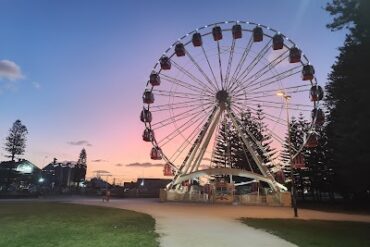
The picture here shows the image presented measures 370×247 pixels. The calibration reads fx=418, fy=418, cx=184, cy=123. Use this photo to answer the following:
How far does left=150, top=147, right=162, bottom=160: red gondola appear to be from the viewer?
42.5 meters

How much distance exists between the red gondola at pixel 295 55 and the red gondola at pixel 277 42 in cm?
106

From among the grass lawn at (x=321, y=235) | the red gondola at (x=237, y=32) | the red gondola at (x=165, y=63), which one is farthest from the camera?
the red gondola at (x=165, y=63)

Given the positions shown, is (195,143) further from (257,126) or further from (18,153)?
(18,153)

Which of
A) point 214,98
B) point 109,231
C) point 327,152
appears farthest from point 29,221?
point 327,152

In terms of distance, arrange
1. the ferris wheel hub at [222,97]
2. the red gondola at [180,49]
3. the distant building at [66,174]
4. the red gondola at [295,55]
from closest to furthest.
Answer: the red gondola at [295,55]
the ferris wheel hub at [222,97]
the red gondola at [180,49]
the distant building at [66,174]

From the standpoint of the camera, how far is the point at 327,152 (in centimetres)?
6106

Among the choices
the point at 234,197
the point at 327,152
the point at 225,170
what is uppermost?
the point at 327,152

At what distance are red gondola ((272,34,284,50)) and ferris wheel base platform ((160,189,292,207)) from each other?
46.4ft

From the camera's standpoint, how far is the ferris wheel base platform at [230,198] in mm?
40875

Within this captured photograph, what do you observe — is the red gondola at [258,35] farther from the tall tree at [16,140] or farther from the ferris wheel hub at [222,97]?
the tall tree at [16,140]

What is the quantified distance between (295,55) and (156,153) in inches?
652

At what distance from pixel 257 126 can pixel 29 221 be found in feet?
221

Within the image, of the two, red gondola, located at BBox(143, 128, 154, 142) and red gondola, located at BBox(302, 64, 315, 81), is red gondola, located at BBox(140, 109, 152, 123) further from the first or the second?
red gondola, located at BBox(302, 64, 315, 81)

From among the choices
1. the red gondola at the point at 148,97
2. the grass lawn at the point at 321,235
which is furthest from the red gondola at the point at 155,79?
the grass lawn at the point at 321,235
